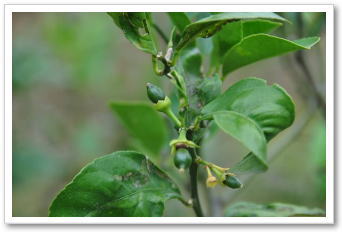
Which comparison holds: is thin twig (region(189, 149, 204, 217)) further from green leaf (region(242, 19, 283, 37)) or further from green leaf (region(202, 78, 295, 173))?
green leaf (region(242, 19, 283, 37))

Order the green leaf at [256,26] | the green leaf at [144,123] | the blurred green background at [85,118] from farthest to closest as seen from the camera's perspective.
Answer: the blurred green background at [85,118] < the green leaf at [144,123] < the green leaf at [256,26]

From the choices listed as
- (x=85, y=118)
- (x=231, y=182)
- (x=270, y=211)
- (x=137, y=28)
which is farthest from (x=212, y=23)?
(x=85, y=118)

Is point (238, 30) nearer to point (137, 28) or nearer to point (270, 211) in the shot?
point (137, 28)

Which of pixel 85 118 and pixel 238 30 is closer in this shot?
pixel 238 30

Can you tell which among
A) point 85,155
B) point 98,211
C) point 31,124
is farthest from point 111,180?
point 31,124

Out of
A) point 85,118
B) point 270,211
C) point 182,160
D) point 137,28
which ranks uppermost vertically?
point 137,28
